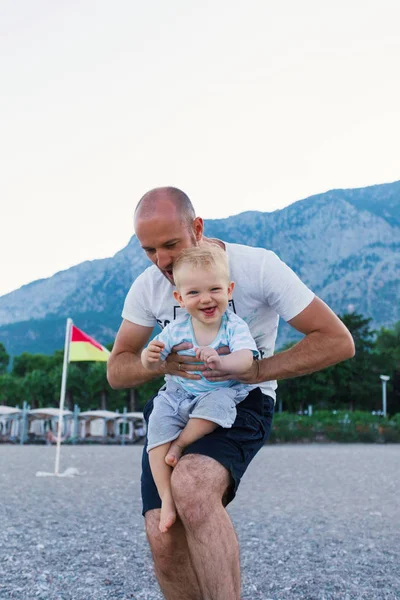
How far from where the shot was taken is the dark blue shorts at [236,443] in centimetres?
306

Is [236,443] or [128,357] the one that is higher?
[128,357]

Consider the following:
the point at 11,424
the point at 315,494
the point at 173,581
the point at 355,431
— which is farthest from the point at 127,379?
the point at 11,424

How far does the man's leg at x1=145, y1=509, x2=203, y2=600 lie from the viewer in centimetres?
319

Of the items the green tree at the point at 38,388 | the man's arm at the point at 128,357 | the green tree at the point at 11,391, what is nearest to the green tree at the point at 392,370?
the green tree at the point at 38,388

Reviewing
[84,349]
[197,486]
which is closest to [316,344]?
[197,486]

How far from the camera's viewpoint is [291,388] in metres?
74.6

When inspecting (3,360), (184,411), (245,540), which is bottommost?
(245,540)

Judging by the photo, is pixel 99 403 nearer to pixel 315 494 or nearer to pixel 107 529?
pixel 315 494

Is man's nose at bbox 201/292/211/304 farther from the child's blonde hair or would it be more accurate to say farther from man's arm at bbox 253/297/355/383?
man's arm at bbox 253/297/355/383

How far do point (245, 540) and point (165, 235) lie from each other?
19.9ft

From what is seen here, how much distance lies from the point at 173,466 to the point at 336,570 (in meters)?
4.23

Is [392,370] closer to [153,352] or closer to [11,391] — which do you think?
[11,391]

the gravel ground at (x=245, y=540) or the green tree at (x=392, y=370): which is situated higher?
the green tree at (x=392, y=370)

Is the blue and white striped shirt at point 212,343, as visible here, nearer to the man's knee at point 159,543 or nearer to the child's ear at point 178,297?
the child's ear at point 178,297
